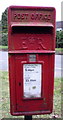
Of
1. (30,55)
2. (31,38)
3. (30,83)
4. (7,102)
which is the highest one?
(31,38)

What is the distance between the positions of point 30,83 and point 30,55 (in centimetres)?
34

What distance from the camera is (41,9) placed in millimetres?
2729

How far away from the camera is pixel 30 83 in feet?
9.16

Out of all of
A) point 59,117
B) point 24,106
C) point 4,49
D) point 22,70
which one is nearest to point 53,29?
point 22,70

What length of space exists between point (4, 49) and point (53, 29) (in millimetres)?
22948

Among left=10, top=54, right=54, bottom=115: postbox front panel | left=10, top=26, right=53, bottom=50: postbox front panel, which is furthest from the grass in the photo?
left=10, top=26, right=53, bottom=50: postbox front panel

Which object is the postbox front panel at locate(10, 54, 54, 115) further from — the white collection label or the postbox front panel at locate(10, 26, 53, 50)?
the postbox front panel at locate(10, 26, 53, 50)

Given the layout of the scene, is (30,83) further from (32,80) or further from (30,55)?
(30,55)

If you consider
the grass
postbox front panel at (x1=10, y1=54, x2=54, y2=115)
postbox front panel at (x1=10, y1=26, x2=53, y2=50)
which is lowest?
the grass

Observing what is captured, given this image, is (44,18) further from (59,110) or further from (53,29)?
→ (59,110)

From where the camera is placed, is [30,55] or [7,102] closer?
[30,55]

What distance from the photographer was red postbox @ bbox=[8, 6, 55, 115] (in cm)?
270

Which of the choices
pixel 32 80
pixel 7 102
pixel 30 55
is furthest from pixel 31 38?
pixel 7 102

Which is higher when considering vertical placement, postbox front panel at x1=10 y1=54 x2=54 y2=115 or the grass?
postbox front panel at x1=10 y1=54 x2=54 y2=115
